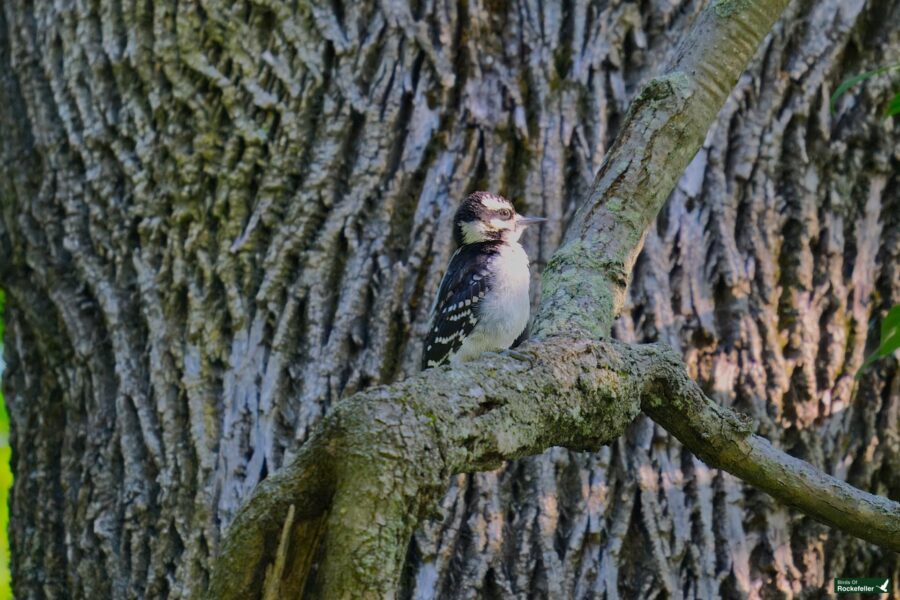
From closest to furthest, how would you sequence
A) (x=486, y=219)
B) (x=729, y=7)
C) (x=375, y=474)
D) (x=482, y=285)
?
(x=375, y=474) → (x=729, y=7) → (x=486, y=219) → (x=482, y=285)

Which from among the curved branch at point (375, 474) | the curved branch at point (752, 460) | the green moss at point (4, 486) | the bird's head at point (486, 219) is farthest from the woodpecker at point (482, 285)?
the green moss at point (4, 486)

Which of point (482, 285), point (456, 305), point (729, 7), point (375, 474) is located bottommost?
point (375, 474)

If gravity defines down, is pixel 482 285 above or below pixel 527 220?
below

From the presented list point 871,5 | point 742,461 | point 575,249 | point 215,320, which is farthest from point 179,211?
point 871,5

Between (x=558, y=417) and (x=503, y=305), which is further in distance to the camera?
(x=503, y=305)

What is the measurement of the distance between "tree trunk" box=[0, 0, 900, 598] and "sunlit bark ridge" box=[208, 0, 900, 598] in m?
1.15

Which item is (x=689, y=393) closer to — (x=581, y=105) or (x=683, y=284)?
(x=683, y=284)

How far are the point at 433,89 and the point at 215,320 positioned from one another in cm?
126

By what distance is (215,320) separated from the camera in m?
4.14

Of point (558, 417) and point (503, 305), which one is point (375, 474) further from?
point (503, 305)

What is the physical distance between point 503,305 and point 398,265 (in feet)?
2.09
